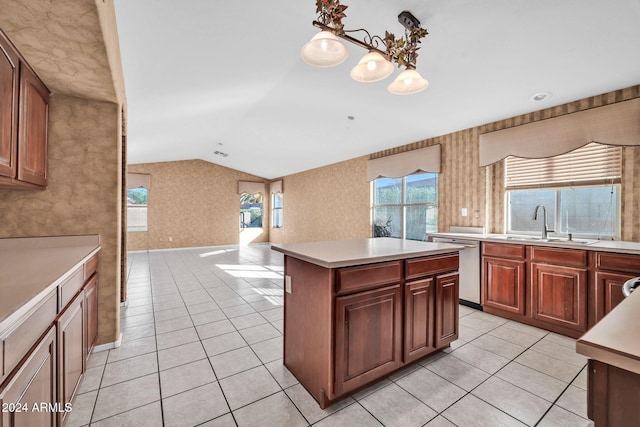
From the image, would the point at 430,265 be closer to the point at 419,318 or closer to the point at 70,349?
the point at 419,318

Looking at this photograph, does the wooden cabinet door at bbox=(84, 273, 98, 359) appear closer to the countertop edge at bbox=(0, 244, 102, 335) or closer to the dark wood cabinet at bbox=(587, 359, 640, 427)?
the countertop edge at bbox=(0, 244, 102, 335)

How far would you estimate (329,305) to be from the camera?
1578mm

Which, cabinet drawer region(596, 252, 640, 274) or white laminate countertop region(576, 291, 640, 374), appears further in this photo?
cabinet drawer region(596, 252, 640, 274)

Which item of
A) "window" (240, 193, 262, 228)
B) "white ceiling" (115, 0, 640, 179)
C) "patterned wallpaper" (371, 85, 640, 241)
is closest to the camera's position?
Result: "white ceiling" (115, 0, 640, 179)

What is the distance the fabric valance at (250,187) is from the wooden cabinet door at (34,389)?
28.2 ft

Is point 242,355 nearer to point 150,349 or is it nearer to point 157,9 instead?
point 150,349

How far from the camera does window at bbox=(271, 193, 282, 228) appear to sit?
1001 centimetres

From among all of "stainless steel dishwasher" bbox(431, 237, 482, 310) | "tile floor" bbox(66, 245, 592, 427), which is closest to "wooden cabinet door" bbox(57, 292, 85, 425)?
"tile floor" bbox(66, 245, 592, 427)

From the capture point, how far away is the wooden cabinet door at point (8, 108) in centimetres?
152

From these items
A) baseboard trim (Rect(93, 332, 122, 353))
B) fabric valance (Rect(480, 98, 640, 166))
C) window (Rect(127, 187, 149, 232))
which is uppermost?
fabric valance (Rect(480, 98, 640, 166))

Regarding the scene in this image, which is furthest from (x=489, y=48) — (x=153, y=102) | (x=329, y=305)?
(x=153, y=102)

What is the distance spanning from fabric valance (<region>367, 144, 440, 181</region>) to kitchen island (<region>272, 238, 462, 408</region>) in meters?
2.67

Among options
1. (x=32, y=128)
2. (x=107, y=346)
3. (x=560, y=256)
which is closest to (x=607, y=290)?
(x=560, y=256)

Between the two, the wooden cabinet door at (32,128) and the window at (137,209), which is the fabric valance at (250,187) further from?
the wooden cabinet door at (32,128)
